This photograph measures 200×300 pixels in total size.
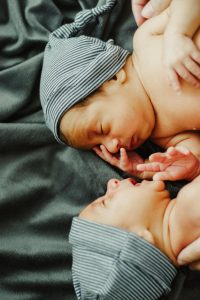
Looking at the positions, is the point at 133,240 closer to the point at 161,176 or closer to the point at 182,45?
the point at 161,176

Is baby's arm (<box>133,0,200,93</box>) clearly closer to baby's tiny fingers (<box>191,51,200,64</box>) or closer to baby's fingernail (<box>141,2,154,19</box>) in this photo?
baby's tiny fingers (<box>191,51,200,64</box>)

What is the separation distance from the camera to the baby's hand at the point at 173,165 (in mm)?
1146

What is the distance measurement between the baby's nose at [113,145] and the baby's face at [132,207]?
0.39 ft

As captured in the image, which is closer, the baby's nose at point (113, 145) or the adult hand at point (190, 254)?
the adult hand at point (190, 254)

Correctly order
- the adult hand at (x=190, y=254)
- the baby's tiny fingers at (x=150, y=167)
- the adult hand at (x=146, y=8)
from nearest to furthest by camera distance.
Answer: the adult hand at (x=190, y=254)
the baby's tiny fingers at (x=150, y=167)
the adult hand at (x=146, y=8)

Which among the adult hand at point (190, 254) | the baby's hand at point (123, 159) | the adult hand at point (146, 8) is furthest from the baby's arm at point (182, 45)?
the adult hand at point (190, 254)

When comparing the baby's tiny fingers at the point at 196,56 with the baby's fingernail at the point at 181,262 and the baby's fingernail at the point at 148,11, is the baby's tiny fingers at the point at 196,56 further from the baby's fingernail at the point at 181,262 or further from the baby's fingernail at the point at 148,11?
the baby's fingernail at the point at 181,262

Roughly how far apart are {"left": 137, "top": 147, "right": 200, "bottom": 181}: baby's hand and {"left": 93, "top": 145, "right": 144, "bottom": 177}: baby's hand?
3.1 inches

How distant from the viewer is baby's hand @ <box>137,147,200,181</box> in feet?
3.76

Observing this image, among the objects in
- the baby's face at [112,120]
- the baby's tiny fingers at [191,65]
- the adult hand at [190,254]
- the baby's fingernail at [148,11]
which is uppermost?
the baby's fingernail at [148,11]

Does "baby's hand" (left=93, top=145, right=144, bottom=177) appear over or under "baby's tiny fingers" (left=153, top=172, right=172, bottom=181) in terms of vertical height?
under

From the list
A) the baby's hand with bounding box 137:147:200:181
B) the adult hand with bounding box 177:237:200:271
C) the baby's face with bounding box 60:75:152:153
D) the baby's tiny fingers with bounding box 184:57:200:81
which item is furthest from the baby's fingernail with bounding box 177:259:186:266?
the baby's tiny fingers with bounding box 184:57:200:81

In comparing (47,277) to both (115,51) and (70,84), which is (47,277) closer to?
(70,84)

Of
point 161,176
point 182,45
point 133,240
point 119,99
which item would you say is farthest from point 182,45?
point 133,240
